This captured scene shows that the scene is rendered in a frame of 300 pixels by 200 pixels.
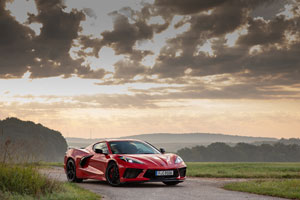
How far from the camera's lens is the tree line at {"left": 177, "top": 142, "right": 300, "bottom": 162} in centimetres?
10289

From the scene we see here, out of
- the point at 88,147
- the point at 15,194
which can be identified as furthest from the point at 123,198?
the point at 88,147

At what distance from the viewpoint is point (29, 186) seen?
1065 cm

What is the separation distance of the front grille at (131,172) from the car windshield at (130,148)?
3.56 ft

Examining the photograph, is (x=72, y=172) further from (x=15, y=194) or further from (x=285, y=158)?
(x=285, y=158)

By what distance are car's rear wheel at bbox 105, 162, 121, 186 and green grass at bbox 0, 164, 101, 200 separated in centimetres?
284

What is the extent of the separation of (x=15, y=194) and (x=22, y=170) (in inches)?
32.0

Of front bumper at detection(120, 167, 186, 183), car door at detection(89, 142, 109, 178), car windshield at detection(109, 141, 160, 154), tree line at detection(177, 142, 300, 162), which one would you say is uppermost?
car windshield at detection(109, 141, 160, 154)

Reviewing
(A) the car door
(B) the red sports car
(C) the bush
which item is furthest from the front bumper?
(C) the bush

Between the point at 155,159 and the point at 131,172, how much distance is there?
90cm

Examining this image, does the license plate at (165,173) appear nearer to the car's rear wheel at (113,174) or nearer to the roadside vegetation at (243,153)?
the car's rear wheel at (113,174)

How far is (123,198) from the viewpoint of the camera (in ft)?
35.9

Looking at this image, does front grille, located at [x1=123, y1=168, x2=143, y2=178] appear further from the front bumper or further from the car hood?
Result: the car hood

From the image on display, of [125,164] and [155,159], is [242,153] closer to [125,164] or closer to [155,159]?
[155,159]

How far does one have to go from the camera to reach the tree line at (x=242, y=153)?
10289cm
